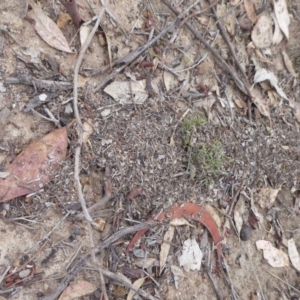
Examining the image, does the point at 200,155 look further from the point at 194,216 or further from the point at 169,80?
the point at 169,80

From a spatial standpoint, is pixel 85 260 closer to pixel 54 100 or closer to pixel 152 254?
pixel 152 254

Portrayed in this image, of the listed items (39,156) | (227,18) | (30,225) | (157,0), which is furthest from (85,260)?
(227,18)

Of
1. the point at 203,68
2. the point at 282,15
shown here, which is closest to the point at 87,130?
the point at 203,68

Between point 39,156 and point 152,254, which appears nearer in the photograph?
point 39,156

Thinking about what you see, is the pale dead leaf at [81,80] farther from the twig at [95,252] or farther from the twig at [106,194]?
the twig at [95,252]

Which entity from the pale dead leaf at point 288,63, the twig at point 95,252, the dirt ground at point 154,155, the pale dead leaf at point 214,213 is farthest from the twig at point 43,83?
the pale dead leaf at point 288,63

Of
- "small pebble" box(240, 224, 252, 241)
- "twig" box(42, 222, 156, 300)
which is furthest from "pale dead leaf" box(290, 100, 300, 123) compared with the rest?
"twig" box(42, 222, 156, 300)
